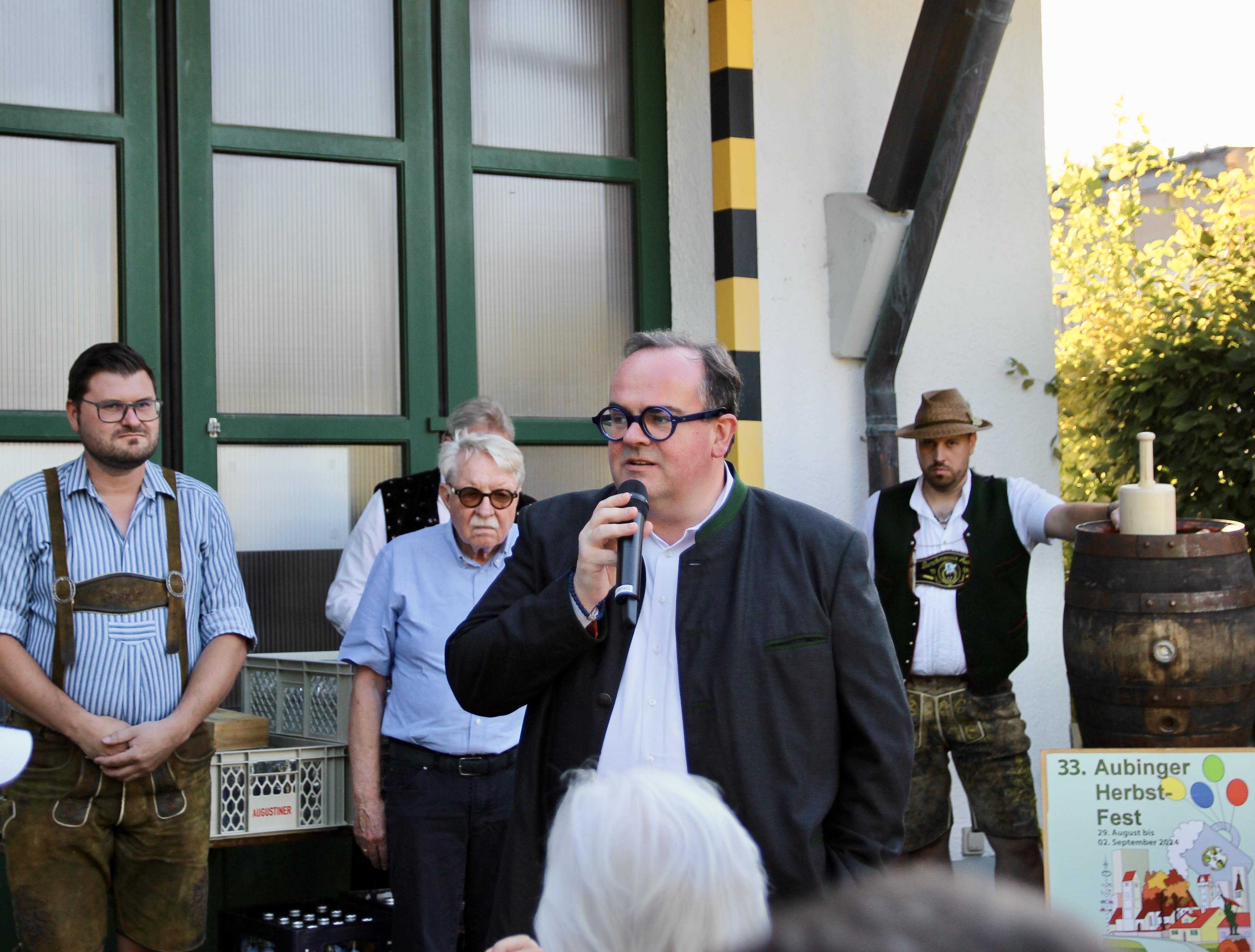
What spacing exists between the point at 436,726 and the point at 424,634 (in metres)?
0.23

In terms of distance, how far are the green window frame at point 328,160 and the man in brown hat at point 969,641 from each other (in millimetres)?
1650

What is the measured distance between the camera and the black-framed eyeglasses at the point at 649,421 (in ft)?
7.02

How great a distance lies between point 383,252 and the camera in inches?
187

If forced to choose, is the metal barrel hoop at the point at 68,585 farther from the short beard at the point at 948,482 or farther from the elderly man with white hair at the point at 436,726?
the short beard at the point at 948,482

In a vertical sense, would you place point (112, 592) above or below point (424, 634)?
above

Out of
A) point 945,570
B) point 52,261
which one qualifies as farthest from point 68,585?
point 945,570

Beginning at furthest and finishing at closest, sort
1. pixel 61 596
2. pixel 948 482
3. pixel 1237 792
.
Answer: pixel 948 482, pixel 1237 792, pixel 61 596

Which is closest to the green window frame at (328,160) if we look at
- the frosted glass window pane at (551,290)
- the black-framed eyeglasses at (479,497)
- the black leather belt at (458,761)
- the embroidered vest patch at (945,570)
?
the frosted glass window pane at (551,290)

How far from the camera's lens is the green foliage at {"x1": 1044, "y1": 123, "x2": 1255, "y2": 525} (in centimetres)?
532

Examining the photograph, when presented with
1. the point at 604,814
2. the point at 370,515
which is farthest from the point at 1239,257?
the point at 604,814

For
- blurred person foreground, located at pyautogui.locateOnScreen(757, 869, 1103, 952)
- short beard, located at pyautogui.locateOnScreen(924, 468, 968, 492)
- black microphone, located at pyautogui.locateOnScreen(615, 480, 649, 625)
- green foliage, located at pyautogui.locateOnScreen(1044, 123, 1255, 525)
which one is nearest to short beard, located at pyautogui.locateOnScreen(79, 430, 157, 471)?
black microphone, located at pyautogui.locateOnScreen(615, 480, 649, 625)

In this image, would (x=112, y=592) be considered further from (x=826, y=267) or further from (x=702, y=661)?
(x=826, y=267)

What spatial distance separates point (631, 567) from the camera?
2.03 metres

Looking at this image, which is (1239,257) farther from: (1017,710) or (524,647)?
(524,647)
